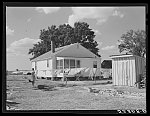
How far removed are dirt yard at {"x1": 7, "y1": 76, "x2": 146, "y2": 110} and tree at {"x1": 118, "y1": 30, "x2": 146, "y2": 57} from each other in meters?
1.07

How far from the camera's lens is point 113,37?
5711 mm

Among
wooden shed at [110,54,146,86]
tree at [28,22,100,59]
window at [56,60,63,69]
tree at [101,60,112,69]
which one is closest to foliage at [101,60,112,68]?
tree at [101,60,112,69]

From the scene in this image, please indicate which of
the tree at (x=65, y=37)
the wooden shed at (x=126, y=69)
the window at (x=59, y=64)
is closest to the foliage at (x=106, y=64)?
the wooden shed at (x=126, y=69)

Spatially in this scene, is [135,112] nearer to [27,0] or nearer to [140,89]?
[140,89]

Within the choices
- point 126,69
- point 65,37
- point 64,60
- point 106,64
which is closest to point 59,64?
point 64,60

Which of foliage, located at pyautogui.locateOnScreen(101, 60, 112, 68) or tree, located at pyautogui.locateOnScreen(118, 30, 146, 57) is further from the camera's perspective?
foliage, located at pyautogui.locateOnScreen(101, 60, 112, 68)

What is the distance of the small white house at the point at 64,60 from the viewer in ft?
19.5

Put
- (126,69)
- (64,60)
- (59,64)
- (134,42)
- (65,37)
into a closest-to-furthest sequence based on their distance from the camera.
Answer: (134,42) → (65,37) → (59,64) → (64,60) → (126,69)

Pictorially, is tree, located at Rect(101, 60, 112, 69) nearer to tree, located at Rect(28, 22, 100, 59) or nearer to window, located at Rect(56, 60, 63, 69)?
tree, located at Rect(28, 22, 100, 59)

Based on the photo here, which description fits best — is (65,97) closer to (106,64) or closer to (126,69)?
(106,64)

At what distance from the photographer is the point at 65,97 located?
5.70 m

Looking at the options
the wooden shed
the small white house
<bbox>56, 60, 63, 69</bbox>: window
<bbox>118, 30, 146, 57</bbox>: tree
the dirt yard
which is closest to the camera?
the dirt yard

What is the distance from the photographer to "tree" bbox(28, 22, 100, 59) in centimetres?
561

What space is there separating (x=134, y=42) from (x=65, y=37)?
1.74 m
